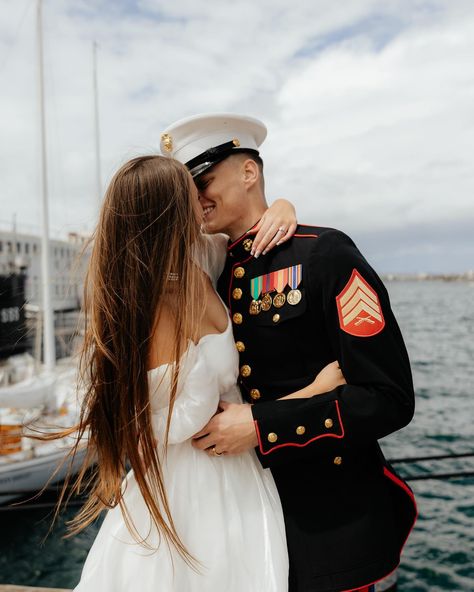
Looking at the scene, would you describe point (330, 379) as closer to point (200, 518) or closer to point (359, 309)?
point (359, 309)

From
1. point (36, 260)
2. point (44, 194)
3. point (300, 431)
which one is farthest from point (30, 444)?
point (36, 260)

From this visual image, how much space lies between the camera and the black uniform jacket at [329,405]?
5.64ft

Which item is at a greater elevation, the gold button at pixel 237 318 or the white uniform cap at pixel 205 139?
the white uniform cap at pixel 205 139

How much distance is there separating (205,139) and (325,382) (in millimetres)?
1062

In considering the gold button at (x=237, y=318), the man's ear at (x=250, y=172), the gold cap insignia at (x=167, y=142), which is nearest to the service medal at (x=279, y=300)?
the gold button at (x=237, y=318)

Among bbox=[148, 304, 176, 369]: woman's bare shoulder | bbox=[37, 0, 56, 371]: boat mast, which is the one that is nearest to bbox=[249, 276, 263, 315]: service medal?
bbox=[148, 304, 176, 369]: woman's bare shoulder

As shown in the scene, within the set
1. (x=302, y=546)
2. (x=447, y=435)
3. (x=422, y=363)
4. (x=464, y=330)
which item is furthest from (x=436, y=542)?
(x=464, y=330)

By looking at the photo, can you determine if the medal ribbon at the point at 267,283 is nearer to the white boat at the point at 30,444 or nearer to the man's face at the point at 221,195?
the man's face at the point at 221,195

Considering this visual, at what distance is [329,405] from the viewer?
1736 millimetres

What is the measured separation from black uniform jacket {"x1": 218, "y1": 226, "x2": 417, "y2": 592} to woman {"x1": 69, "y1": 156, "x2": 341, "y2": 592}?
0.12 m

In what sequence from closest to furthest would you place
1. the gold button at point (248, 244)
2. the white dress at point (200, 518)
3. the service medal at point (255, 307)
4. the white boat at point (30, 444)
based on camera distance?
the white dress at point (200, 518) → the service medal at point (255, 307) → the gold button at point (248, 244) → the white boat at point (30, 444)

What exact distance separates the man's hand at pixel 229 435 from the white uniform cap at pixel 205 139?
3.16 feet

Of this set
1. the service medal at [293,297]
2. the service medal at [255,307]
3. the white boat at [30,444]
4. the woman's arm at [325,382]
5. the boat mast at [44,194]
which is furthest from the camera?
the boat mast at [44,194]

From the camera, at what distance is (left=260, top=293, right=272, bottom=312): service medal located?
79.1 inches
